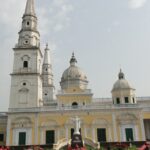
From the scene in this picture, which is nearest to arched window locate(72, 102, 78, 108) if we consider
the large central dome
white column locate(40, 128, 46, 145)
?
the large central dome

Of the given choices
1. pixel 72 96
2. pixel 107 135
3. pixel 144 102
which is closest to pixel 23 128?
pixel 72 96

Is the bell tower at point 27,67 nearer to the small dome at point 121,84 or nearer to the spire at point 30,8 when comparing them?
the spire at point 30,8

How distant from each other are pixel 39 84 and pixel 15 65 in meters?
5.28

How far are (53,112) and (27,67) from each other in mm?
9273

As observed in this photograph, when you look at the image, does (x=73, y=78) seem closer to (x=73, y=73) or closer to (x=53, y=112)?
(x=73, y=73)

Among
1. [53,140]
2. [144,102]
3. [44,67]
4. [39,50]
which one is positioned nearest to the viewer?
[53,140]

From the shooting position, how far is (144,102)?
49500 mm

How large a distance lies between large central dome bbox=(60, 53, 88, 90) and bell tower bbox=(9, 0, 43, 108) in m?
6.29

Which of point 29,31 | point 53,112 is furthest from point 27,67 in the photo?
point 53,112

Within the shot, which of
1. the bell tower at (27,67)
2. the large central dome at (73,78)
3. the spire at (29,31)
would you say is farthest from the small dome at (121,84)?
the spire at (29,31)

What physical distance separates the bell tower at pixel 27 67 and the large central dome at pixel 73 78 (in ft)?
20.7

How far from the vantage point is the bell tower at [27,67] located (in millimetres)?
42250

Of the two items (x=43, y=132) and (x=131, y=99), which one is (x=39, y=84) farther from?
(x=131, y=99)

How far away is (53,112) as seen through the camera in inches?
1614
